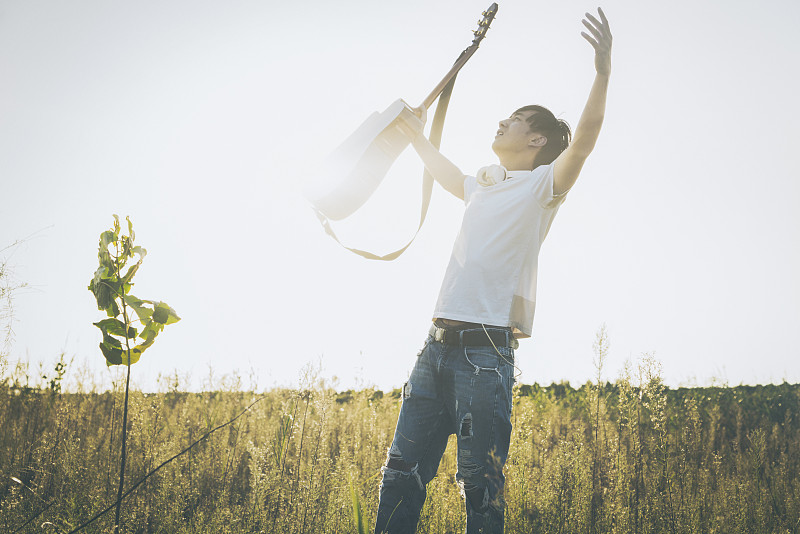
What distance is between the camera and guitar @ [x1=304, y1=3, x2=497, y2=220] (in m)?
2.17

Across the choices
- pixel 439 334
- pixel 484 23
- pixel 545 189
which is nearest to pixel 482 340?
pixel 439 334

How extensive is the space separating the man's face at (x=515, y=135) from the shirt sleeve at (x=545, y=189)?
0.37 m

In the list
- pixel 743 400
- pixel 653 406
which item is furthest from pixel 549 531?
pixel 743 400

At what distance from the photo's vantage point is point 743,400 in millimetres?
7391

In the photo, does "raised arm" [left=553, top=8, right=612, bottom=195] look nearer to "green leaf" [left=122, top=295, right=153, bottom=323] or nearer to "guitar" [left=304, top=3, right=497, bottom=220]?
"guitar" [left=304, top=3, right=497, bottom=220]

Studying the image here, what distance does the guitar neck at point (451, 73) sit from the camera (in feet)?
8.43

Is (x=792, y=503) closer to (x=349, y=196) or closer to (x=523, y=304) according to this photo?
(x=523, y=304)

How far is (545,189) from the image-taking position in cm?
200

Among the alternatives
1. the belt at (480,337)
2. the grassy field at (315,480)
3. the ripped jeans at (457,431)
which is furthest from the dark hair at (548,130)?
the grassy field at (315,480)

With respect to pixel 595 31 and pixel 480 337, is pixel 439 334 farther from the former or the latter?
pixel 595 31

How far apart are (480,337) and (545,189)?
69 cm

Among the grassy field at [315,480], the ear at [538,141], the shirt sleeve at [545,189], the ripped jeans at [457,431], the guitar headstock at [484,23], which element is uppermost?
the guitar headstock at [484,23]

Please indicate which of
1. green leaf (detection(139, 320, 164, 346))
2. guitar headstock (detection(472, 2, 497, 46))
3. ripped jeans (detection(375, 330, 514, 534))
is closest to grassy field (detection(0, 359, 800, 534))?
ripped jeans (detection(375, 330, 514, 534))

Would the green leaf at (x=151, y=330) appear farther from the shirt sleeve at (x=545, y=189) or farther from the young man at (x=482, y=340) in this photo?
the shirt sleeve at (x=545, y=189)
